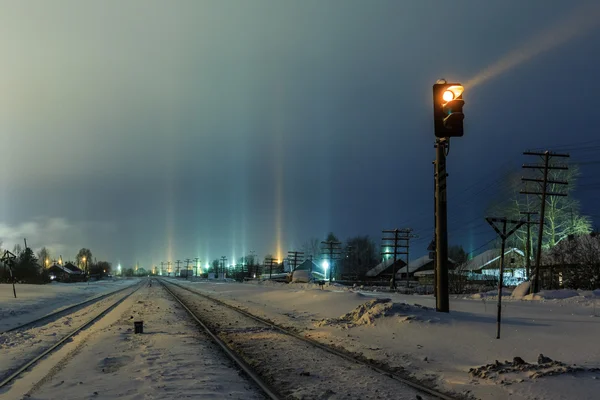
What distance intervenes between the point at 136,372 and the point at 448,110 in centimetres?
900

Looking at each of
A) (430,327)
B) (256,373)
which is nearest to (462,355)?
(430,327)

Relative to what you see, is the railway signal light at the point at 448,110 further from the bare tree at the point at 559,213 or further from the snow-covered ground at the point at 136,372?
the bare tree at the point at 559,213

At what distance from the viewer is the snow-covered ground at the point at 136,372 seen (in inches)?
295

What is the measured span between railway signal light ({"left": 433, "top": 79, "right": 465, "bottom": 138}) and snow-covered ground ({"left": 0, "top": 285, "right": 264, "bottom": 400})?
7.31 m

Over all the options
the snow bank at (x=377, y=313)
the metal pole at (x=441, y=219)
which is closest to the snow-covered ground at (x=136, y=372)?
the snow bank at (x=377, y=313)

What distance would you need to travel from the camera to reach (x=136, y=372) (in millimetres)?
9039

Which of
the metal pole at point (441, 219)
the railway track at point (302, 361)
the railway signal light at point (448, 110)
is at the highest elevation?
the railway signal light at point (448, 110)

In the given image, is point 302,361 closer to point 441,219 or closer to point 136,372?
point 136,372

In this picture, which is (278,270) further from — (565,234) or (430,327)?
(430,327)

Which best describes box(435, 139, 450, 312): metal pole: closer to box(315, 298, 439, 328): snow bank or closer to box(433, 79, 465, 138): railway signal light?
box(315, 298, 439, 328): snow bank

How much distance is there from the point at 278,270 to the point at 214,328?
179 m

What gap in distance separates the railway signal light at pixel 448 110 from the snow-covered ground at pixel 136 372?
24.0 ft

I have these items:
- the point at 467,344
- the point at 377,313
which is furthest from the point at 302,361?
the point at 377,313

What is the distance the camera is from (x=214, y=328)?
16.7 m
